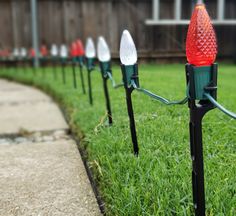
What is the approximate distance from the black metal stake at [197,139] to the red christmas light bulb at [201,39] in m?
0.04

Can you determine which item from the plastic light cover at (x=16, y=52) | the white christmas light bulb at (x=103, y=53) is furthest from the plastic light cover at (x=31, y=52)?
the white christmas light bulb at (x=103, y=53)

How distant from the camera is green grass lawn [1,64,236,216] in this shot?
1.56m

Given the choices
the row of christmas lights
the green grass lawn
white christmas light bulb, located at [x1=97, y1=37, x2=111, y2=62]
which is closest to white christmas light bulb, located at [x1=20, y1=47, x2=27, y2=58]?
the green grass lawn

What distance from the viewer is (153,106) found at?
2.57 metres

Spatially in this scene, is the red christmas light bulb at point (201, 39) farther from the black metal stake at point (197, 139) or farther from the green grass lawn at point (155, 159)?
the green grass lawn at point (155, 159)

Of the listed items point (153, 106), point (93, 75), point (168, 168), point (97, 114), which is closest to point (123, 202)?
point (168, 168)

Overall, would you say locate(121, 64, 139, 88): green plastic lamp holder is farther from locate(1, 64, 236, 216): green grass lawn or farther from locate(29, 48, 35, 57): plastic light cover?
locate(29, 48, 35, 57): plastic light cover

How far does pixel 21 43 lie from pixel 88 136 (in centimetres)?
689

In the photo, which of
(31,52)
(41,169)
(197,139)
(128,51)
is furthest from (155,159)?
(31,52)

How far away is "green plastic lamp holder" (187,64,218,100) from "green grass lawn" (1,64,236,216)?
0.47 metres

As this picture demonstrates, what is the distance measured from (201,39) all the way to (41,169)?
1.54m

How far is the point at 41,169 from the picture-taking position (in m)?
2.45

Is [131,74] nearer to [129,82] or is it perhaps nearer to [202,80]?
[129,82]

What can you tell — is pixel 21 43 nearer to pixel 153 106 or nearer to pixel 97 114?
pixel 97 114
